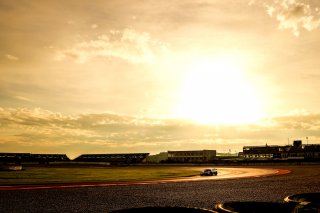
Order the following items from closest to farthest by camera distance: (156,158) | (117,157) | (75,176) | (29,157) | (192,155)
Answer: (75,176), (156,158), (29,157), (192,155), (117,157)

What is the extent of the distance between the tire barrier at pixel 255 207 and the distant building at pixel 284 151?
116683 mm

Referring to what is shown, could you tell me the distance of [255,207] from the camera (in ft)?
13.8

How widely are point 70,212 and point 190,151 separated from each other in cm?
12793

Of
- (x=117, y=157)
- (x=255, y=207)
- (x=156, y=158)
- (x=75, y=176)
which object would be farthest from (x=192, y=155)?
(x=255, y=207)

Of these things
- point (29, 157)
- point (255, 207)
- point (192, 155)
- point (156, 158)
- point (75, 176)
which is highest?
point (255, 207)

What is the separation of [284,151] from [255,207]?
131868 millimetres

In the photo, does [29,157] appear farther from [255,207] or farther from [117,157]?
[255,207]

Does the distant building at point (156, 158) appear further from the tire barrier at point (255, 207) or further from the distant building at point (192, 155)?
the tire barrier at point (255, 207)

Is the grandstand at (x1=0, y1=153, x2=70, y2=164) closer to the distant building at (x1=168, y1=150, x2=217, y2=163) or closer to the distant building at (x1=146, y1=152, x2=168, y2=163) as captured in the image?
the distant building at (x1=146, y1=152, x2=168, y2=163)

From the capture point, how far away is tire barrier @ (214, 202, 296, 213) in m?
4.04

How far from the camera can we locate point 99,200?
1539cm

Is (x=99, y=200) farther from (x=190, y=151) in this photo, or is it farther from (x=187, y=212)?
(x=190, y=151)

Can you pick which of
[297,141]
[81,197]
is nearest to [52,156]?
[297,141]

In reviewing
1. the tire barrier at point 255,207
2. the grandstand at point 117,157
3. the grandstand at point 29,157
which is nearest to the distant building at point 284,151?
the grandstand at point 117,157
